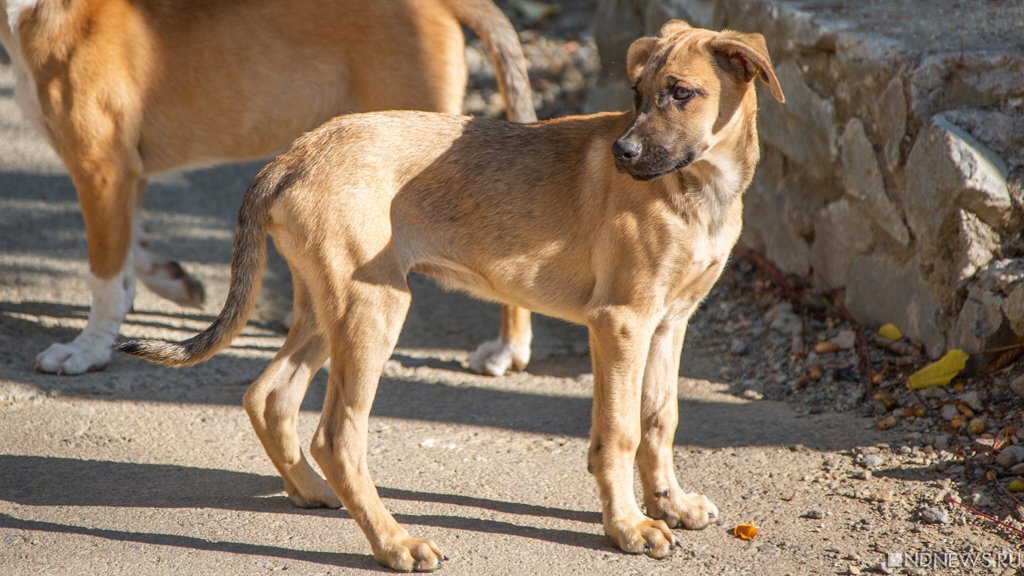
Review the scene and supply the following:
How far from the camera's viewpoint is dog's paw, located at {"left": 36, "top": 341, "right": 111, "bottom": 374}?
511 cm

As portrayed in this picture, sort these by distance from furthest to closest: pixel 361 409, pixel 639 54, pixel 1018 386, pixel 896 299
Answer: pixel 896 299 < pixel 1018 386 < pixel 639 54 < pixel 361 409

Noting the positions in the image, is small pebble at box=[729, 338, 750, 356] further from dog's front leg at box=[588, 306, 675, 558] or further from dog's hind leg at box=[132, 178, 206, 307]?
dog's hind leg at box=[132, 178, 206, 307]

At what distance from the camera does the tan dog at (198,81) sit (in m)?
5.09

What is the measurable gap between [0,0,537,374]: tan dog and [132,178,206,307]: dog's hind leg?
0.58 metres

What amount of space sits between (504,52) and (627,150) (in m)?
2.01

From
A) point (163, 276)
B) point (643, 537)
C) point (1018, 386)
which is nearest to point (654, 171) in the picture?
point (643, 537)

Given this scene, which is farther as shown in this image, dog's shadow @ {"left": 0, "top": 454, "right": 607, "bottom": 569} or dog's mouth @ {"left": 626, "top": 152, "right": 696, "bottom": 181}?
dog's shadow @ {"left": 0, "top": 454, "right": 607, "bottom": 569}

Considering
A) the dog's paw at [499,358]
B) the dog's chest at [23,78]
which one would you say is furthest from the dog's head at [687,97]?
the dog's chest at [23,78]

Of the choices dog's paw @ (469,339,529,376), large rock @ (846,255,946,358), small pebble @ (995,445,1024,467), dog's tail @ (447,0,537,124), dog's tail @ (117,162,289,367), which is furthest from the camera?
dog's paw @ (469,339,529,376)

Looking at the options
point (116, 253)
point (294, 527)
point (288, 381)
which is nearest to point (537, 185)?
point (288, 381)

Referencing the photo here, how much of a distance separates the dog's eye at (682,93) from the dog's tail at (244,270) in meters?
1.27

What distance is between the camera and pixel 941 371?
4504 mm

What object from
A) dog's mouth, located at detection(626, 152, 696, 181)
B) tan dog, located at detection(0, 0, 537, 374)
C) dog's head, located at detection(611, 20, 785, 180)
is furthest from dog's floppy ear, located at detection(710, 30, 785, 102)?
tan dog, located at detection(0, 0, 537, 374)

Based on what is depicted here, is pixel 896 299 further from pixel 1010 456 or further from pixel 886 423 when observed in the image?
pixel 1010 456
